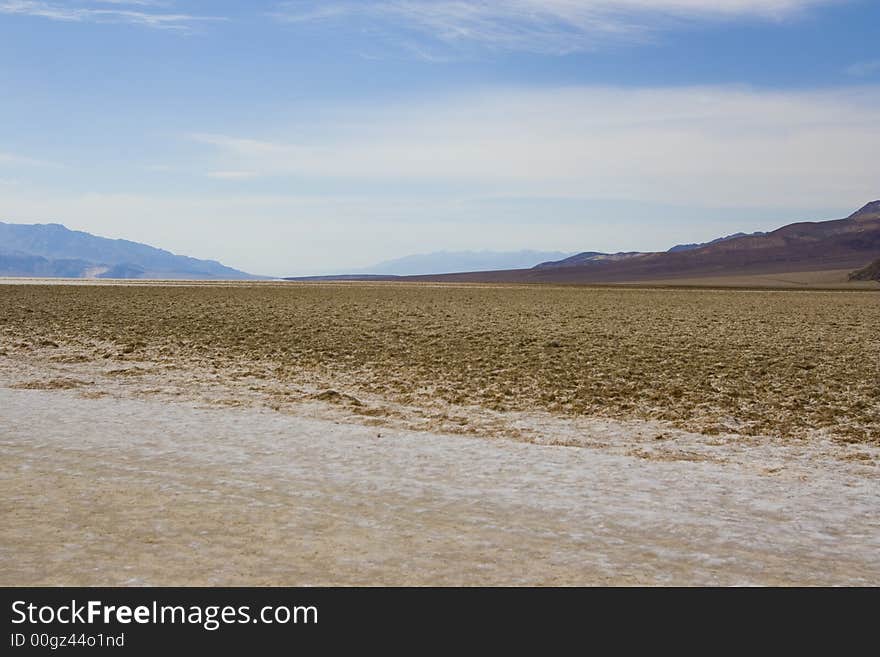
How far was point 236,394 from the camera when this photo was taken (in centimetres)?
1369

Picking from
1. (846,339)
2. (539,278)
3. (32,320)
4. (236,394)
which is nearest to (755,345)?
(846,339)

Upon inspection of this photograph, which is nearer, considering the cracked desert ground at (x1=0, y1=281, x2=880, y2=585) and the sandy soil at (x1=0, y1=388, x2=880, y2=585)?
the sandy soil at (x1=0, y1=388, x2=880, y2=585)

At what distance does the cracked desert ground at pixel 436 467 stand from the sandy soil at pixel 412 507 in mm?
29

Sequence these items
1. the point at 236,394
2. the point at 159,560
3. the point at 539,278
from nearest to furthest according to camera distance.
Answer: the point at 159,560, the point at 236,394, the point at 539,278

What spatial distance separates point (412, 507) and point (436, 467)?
1635 millimetres

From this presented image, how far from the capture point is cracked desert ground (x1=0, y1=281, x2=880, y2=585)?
5711 mm

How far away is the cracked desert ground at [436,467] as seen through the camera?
5.71 m

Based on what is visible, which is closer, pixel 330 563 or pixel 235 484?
pixel 330 563

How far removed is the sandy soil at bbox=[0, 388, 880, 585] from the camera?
219 inches

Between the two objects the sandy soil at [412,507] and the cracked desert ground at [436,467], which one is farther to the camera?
the cracked desert ground at [436,467]

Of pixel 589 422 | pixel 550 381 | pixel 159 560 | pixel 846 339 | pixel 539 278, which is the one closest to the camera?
pixel 159 560

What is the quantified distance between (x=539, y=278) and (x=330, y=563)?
190968mm

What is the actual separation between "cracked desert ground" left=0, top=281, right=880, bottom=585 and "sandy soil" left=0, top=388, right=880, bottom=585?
0.03 m
